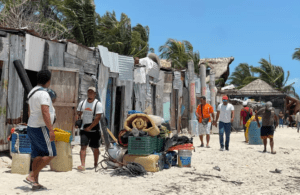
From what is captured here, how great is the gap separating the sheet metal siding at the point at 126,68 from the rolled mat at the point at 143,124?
188 inches

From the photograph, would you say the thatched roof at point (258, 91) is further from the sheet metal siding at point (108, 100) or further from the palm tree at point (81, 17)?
the sheet metal siding at point (108, 100)

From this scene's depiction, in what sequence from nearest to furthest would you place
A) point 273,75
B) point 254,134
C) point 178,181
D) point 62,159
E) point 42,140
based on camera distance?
point 42,140 → point 178,181 → point 62,159 → point 254,134 → point 273,75

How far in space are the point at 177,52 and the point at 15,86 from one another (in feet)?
77.7

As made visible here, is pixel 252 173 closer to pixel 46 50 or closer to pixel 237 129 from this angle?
pixel 46 50

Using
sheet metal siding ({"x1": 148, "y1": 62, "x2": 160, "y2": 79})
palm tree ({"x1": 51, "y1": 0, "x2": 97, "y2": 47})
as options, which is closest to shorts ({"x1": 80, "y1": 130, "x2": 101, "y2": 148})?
sheet metal siding ({"x1": 148, "y1": 62, "x2": 160, "y2": 79})

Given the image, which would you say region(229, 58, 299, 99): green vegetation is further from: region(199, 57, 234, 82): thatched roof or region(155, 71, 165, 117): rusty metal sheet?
region(155, 71, 165, 117): rusty metal sheet

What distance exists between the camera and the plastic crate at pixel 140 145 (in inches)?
255

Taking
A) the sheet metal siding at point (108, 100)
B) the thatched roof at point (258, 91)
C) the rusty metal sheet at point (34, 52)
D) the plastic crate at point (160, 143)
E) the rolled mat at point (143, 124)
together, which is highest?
the thatched roof at point (258, 91)

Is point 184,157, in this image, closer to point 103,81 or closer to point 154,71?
point 103,81

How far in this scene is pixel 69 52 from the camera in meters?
9.22

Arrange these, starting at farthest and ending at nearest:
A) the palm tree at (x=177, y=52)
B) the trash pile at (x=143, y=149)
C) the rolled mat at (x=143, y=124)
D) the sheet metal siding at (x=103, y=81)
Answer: the palm tree at (x=177, y=52) < the sheet metal siding at (x=103, y=81) < the rolled mat at (x=143, y=124) < the trash pile at (x=143, y=149)

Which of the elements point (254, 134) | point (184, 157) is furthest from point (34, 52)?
point (254, 134)

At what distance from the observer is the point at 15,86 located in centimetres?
756

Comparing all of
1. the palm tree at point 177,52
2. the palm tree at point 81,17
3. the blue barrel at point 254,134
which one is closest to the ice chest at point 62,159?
the blue barrel at point 254,134
